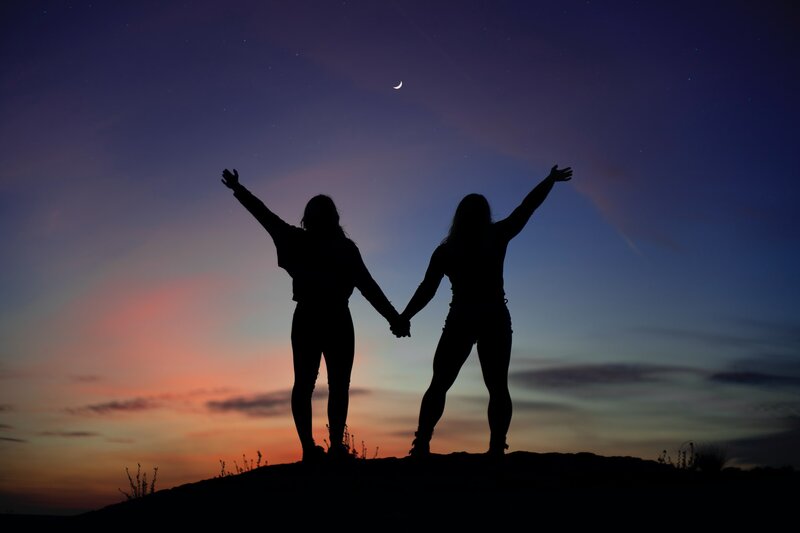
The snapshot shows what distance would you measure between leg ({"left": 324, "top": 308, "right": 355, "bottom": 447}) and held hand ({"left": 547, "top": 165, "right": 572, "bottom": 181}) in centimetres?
254

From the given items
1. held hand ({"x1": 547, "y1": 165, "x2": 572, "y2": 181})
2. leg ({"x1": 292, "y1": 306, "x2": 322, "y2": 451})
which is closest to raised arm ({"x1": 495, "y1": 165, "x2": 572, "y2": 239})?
held hand ({"x1": 547, "y1": 165, "x2": 572, "y2": 181})

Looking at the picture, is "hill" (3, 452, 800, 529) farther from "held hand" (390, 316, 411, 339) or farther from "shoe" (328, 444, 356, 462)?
"held hand" (390, 316, 411, 339)

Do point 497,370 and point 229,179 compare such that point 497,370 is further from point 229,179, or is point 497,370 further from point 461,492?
point 229,179

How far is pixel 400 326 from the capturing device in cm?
883

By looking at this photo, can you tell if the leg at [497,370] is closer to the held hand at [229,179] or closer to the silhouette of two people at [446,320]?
the silhouette of two people at [446,320]

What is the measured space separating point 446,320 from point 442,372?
492 millimetres

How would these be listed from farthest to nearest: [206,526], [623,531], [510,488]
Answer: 1. [510,488]
2. [206,526]
3. [623,531]

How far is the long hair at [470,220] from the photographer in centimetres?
825

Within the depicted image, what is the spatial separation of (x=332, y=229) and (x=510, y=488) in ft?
9.67

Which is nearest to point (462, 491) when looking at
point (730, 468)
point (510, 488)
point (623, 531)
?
point (510, 488)

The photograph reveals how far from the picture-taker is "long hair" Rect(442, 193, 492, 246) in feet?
27.1

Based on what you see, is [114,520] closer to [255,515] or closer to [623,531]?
[255,515]

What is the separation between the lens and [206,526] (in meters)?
6.53

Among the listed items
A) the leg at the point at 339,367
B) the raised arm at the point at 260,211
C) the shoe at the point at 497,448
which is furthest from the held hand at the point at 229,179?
the shoe at the point at 497,448
